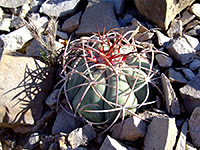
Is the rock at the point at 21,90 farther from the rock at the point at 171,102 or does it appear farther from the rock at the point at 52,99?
the rock at the point at 171,102

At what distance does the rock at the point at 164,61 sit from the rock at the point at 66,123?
760mm

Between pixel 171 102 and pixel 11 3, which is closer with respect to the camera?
pixel 171 102

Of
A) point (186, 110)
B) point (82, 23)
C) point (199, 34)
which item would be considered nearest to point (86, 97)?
point (186, 110)

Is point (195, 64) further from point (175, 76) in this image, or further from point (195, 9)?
point (195, 9)

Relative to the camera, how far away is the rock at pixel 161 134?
139cm

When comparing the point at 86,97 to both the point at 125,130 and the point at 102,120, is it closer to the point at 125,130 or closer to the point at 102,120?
the point at 102,120

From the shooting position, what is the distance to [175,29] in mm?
2150

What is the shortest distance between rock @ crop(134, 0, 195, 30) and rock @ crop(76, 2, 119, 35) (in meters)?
0.29

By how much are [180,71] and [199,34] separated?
1.65ft

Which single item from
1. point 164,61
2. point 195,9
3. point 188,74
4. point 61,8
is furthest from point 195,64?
point 61,8

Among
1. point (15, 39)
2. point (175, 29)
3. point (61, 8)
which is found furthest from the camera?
point (61, 8)

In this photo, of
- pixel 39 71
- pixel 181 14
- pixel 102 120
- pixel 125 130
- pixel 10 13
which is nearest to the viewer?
pixel 125 130

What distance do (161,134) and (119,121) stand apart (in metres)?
0.33

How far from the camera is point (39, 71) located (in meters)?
1.90
